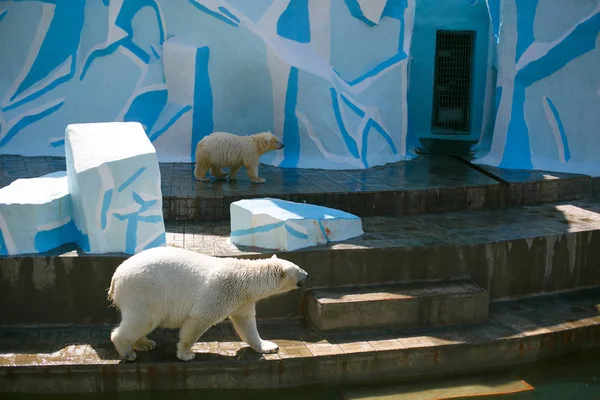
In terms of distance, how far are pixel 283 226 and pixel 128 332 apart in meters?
1.93

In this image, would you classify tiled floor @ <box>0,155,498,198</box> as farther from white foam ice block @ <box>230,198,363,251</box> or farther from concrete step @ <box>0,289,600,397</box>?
concrete step @ <box>0,289,600,397</box>

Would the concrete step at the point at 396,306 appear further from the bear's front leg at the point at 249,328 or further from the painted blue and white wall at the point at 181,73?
the painted blue and white wall at the point at 181,73

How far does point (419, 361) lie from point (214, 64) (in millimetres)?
5786

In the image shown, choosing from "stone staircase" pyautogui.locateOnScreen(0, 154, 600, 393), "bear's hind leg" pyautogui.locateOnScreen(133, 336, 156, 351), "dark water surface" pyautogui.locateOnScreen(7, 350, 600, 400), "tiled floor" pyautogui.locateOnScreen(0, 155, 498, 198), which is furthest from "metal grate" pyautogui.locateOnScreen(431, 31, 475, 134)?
"bear's hind leg" pyautogui.locateOnScreen(133, 336, 156, 351)

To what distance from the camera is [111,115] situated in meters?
11.1

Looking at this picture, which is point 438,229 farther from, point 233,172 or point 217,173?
point 217,173

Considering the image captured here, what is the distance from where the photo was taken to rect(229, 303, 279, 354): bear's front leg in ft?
21.0

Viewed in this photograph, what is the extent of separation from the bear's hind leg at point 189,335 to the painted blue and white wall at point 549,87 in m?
6.59

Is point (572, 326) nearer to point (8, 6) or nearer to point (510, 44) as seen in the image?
point (510, 44)

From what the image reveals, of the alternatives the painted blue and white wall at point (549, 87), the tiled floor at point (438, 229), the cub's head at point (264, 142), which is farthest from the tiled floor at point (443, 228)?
the painted blue and white wall at point (549, 87)

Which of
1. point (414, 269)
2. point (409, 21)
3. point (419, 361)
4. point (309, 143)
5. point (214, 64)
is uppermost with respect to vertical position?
point (409, 21)

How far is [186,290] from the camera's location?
6.15 metres

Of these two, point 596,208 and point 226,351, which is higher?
point 596,208

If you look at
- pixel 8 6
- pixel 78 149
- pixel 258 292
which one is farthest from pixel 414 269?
pixel 8 6
